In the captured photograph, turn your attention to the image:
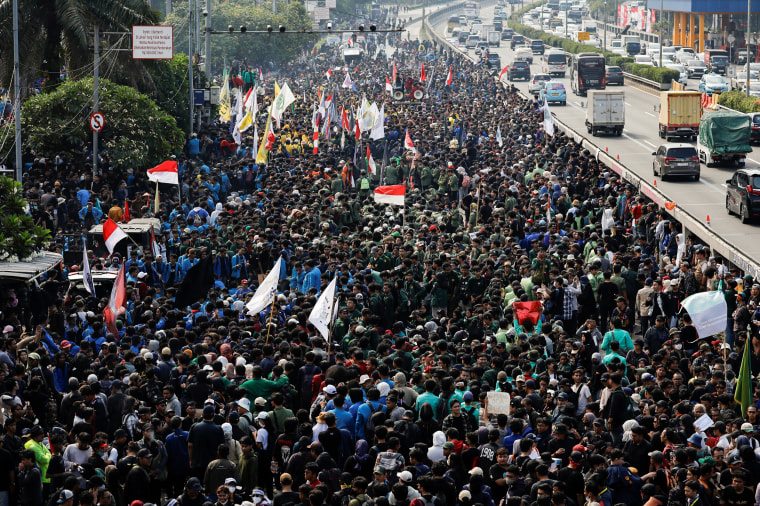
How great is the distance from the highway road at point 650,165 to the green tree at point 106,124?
46.4 ft

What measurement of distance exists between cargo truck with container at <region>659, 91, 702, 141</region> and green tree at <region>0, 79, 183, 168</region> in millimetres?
19152

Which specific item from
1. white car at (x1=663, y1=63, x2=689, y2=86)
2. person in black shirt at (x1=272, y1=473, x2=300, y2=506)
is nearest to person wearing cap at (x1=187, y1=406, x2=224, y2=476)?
person in black shirt at (x1=272, y1=473, x2=300, y2=506)

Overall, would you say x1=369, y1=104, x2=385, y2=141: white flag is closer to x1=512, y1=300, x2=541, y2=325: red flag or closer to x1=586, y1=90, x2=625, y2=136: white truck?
x1=586, y1=90, x2=625, y2=136: white truck

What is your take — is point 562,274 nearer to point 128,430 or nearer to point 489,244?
point 489,244

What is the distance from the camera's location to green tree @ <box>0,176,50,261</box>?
20797 millimetres

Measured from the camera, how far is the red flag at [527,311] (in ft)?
56.2

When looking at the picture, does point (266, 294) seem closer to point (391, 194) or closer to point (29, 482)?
point (29, 482)

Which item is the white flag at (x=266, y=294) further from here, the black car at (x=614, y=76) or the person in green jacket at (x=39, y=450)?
the black car at (x=614, y=76)

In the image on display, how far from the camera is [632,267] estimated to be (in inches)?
791

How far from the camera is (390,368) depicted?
15.1 m

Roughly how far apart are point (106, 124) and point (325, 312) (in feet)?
68.7

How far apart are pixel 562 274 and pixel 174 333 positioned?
6.87 m

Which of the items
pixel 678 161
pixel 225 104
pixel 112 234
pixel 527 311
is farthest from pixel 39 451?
pixel 225 104

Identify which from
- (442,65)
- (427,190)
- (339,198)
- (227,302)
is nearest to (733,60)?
(442,65)
